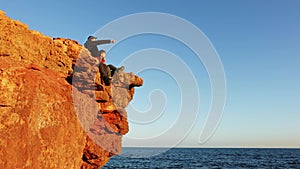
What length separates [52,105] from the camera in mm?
9812

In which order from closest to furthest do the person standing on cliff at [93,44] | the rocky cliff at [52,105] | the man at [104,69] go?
the rocky cliff at [52,105] < the man at [104,69] < the person standing on cliff at [93,44]

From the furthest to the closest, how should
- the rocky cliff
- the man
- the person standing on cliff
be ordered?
the person standing on cliff
the man
the rocky cliff

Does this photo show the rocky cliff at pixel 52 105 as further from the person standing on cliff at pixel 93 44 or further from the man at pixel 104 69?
the person standing on cliff at pixel 93 44

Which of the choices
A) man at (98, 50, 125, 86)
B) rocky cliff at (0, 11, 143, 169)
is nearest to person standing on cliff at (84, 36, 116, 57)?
man at (98, 50, 125, 86)

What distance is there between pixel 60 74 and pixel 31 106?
4927 mm

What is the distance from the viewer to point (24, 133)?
27.5ft

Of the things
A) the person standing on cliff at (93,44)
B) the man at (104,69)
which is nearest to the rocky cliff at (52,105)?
the man at (104,69)

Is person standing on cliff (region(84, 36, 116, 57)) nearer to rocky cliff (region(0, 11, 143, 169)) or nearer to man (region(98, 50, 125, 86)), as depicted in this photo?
man (region(98, 50, 125, 86))

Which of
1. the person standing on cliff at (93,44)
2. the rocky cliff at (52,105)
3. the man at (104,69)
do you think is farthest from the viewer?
the person standing on cliff at (93,44)

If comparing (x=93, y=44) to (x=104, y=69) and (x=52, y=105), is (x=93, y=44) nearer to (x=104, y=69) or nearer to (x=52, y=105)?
(x=104, y=69)

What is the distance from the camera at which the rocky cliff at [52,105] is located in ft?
27.4

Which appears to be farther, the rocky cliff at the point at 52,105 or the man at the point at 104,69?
the man at the point at 104,69

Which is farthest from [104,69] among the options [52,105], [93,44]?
[52,105]

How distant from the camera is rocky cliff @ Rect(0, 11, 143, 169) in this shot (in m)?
8.34
